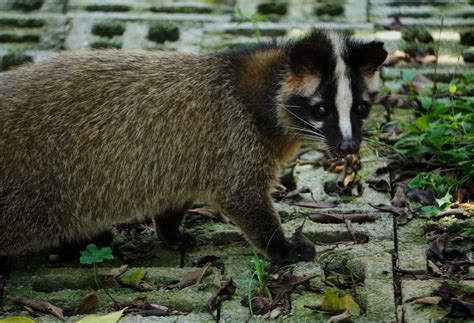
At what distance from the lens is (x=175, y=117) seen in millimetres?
5891

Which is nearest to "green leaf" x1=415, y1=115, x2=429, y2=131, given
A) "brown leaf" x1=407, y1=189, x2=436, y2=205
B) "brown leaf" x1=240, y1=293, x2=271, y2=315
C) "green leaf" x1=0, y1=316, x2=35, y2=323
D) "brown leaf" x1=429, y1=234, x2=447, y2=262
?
"brown leaf" x1=407, y1=189, x2=436, y2=205

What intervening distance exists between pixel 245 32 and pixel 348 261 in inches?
127

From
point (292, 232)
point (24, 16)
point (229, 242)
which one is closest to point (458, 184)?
point (292, 232)

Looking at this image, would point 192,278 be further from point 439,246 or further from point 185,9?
point 185,9

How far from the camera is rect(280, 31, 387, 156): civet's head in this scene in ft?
18.1

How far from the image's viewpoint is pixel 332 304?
488cm

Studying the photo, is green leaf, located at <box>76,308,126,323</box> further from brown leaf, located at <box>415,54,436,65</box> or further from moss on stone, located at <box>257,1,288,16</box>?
moss on stone, located at <box>257,1,288,16</box>

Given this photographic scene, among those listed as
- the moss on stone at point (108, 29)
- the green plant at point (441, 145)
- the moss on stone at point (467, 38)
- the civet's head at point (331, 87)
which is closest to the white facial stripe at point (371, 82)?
the civet's head at point (331, 87)

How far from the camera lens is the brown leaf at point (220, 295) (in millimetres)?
5064

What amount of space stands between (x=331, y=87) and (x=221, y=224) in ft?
4.13

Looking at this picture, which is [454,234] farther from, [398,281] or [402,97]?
[402,97]

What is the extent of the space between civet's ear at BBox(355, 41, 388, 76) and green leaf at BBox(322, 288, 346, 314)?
1481 millimetres

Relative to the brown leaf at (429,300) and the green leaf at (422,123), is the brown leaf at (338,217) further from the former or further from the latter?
the brown leaf at (429,300)

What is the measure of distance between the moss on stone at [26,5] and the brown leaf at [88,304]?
4.26m
